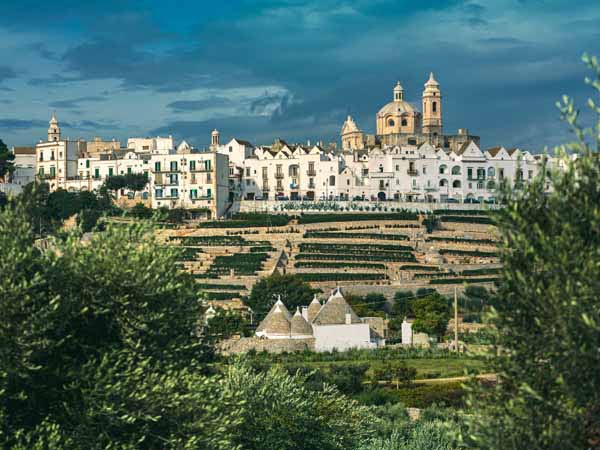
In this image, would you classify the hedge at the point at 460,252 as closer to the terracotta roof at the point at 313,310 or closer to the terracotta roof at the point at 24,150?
the terracotta roof at the point at 313,310

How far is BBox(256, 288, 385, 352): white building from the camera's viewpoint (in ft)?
190

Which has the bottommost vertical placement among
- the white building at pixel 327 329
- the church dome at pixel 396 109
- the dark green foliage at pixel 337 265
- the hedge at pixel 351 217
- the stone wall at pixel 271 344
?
the stone wall at pixel 271 344

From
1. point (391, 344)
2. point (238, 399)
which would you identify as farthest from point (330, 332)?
point (238, 399)

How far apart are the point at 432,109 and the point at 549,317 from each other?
350 feet

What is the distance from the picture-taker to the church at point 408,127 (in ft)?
391

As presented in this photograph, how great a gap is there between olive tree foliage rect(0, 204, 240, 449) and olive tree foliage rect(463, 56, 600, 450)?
5588 mm

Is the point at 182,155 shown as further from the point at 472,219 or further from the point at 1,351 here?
the point at 1,351

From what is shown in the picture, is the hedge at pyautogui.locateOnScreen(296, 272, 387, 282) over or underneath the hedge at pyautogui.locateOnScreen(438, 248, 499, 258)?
underneath

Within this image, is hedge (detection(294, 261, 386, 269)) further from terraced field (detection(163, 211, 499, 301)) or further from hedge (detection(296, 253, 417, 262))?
hedge (detection(296, 253, 417, 262))

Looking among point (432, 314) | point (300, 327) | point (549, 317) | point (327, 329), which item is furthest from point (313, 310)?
point (549, 317)

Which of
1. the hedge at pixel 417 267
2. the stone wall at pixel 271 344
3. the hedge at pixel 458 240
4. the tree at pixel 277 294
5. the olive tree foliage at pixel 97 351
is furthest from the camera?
the hedge at pixel 458 240

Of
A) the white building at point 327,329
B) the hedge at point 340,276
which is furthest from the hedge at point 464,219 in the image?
the white building at point 327,329

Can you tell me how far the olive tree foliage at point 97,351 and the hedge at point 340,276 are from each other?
5692cm

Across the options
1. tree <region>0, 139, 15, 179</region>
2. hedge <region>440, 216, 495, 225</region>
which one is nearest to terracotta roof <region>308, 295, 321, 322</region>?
hedge <region>440, 216, 495, 225</region>
